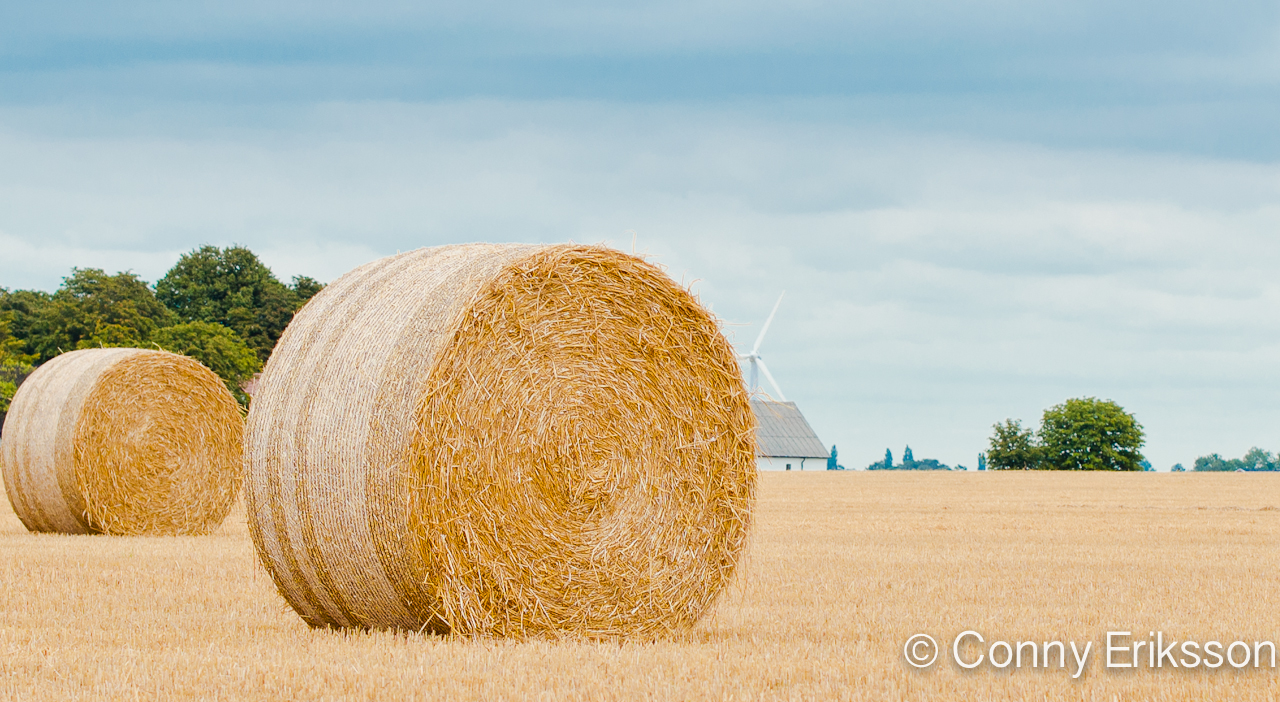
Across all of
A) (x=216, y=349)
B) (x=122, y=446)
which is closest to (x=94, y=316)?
(x=216, y=349)

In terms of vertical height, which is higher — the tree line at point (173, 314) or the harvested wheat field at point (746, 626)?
the tree line at point (173, 314)

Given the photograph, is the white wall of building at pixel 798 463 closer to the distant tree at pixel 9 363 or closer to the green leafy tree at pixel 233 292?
the green leafy tree at pixel 233 292

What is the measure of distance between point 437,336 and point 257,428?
1.68 metres

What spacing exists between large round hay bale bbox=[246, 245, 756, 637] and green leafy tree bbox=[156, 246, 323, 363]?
5596cm

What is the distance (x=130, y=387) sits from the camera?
18641 mm

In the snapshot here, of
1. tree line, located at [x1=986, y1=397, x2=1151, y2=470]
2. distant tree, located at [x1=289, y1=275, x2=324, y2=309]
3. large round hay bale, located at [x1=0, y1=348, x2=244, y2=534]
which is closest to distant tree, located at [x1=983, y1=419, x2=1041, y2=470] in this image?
tree line, located at [x1=986, y1=397, x2=1151, y2=470]

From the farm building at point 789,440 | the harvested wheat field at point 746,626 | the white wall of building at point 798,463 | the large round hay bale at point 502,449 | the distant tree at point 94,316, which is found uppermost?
the distant tree at point 94,316

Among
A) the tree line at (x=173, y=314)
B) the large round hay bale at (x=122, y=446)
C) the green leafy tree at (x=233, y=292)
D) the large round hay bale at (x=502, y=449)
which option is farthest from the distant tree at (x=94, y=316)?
the large round hay bale at (x=502, y=449)

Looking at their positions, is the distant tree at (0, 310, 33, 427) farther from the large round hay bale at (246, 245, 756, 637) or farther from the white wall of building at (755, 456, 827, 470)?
the large round hay bale at (246, 245, 756, 637)

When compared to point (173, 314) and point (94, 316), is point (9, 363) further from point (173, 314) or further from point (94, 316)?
point (173, 314)

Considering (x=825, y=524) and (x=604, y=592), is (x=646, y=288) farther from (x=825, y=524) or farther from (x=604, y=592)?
(x=825, y=524)

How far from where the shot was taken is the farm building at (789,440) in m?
77.4

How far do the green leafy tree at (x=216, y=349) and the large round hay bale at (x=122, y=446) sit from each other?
34813mm

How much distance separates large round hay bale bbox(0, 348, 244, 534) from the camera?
714 inches
